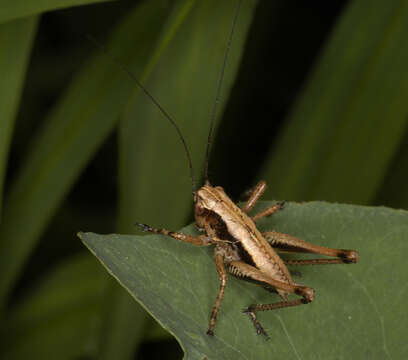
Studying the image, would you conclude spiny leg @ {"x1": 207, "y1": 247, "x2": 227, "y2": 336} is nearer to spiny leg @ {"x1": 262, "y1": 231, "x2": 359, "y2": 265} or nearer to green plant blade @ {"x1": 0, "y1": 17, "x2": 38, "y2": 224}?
spiny leg @ {"x1": 262, "y1": 231, "x2": 359, "y2": 265}

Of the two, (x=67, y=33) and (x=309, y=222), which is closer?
(x=309, y=222)

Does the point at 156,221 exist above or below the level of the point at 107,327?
above

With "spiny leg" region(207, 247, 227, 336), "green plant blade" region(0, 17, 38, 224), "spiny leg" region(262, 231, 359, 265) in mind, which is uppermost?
"green plant blade" region(0, 17, 38, 224)

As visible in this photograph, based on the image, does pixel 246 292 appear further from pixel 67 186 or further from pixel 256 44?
pixel 256 44

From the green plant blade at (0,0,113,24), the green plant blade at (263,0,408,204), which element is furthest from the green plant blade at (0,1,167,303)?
the green plant blade at (263,0,408,204)

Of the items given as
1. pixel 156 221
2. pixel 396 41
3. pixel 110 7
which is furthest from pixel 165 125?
pixel 110 7

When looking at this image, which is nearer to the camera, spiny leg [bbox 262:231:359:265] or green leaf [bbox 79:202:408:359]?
green leaf [bbox 79:202:408:359]

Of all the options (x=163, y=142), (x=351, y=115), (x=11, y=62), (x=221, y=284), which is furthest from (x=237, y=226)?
(x=11, y=62)

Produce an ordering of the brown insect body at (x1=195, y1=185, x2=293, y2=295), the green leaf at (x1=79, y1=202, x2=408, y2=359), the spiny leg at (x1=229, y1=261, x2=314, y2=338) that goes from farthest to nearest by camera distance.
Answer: the brown insect body at (x1=195, y1=185, x2=293, y2=295)
the spiny leg at (x1=229, y1=261, x2=314, y2=338)
the green leaf at (x1=79, y1=202, x2=408, y2=359)
